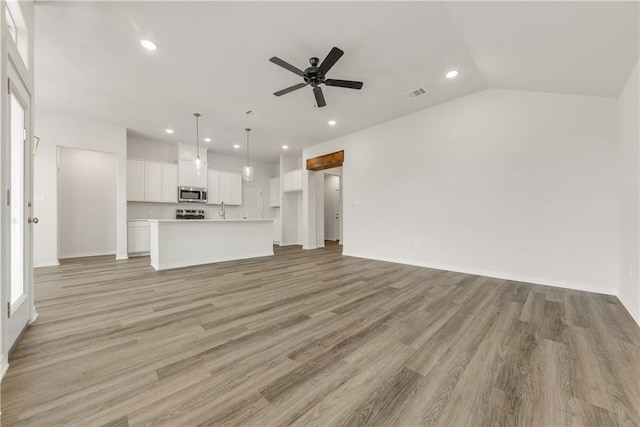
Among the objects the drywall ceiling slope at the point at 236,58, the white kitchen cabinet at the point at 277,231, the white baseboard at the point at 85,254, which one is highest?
the drywall ceiling slope at the point at 236,58

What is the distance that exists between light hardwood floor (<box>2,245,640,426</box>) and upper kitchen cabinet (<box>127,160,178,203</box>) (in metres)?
3.44

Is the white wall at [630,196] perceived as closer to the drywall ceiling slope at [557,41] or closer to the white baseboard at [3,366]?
the drywall ceiling slope at [557,41]

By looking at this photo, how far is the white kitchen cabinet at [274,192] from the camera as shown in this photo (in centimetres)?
843

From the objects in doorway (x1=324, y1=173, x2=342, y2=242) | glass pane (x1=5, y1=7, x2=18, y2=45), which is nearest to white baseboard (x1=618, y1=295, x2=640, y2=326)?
glass pane (x1=5, y1=7, x2=18, y2=45)

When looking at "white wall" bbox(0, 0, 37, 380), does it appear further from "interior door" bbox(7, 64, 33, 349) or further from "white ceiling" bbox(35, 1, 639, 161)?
"white ceiling" bbox(35, 1, 639, 161)

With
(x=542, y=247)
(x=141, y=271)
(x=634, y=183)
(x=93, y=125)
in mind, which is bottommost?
(x=141, y=271)

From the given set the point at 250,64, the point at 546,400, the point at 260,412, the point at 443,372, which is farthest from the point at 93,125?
the point at 546,400

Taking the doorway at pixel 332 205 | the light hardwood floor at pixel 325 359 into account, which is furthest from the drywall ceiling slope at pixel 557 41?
the doorway at pixel 332 205

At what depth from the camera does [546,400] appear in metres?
1.28

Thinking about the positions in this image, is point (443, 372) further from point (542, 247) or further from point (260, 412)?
point (542, 247)

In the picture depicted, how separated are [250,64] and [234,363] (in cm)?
334

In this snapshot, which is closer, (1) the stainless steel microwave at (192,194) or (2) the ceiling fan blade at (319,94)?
(2) the ceiling fan blade at (319,94)

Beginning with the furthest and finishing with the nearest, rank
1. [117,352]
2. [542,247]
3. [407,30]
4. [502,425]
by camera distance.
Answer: [542,247]
[407,30]
[117,352]
[502,425]

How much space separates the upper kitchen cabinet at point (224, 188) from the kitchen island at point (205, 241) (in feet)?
7.74
